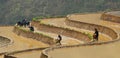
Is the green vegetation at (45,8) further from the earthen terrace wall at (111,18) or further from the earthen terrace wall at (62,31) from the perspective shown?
the earthen terrace wall at (62,31)

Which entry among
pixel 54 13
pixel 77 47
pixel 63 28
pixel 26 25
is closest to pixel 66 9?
pixel 54 13

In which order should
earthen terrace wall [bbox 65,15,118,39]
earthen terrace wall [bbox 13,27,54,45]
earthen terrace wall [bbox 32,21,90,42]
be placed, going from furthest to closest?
earthen terrace wall [bbox 13,27,54,45]
earthen terrace wall [bbox 32,21,90,42]
earthen terrace wall [bbox 65,15,118,39]

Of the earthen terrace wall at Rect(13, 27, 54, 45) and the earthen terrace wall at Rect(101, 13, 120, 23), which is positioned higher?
the earthen terrace wall at Rect(101, 13, 120, 23)

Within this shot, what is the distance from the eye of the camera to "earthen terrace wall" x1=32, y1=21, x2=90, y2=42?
30.6m

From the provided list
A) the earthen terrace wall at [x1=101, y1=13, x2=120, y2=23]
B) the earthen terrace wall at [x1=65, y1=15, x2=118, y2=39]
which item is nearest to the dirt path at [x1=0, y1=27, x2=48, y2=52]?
the earthen terrace wall at [x1=65, y1=15, x2=118, y2=39]

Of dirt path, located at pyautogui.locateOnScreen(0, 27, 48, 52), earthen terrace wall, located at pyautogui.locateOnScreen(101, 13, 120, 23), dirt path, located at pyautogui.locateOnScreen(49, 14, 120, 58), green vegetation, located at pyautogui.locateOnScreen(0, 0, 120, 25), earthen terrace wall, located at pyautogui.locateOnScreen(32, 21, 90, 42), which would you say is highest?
dirt path, located at pyautogui.locateOnScreen(49, 14, 120, 58)

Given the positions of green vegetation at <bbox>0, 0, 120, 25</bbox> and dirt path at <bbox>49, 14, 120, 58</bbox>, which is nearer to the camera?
dirt path at <bbox>49, 14, 120, 58</bbox>

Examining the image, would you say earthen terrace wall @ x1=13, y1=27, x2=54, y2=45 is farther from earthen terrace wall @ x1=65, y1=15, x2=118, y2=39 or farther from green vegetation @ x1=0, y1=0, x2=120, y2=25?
green vegetation @ x1=0, y1=0, x2=120, y2=25

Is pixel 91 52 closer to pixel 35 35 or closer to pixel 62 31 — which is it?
pixel 62 31

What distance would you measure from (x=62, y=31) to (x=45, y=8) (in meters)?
72.3

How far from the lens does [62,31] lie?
3459 cm

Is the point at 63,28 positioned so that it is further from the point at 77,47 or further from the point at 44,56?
the point at 44,56

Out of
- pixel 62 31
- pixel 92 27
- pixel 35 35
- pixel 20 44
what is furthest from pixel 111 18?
pixel 20 44

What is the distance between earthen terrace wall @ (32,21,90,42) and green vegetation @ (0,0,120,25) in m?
55.8
